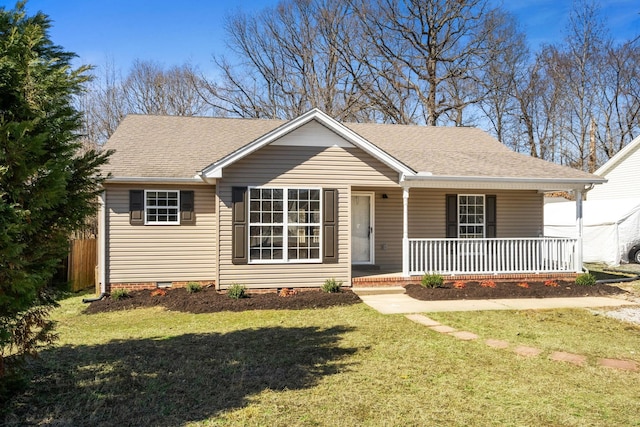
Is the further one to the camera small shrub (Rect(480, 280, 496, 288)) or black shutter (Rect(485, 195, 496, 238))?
black shutter (Rect(485, 195, 496, 238))

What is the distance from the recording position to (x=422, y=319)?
25.8ft

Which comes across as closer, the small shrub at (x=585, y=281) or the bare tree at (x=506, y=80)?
the small shrub at (x=585, y=281)

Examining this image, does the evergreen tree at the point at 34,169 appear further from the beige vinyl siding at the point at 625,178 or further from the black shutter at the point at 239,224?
the beige vinyl siding at the point at 625,178

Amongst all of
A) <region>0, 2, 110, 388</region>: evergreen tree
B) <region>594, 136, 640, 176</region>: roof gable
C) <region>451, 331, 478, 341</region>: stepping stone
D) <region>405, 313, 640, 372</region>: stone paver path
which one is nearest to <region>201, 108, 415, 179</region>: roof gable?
<region>405, 313, 640, 372</region>: stone paver path

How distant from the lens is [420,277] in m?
11.0

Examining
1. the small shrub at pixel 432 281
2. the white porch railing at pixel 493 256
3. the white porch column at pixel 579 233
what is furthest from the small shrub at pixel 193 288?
the white porch column at pixel 579 233

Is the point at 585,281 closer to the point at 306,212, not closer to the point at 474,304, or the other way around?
the point at 474,304

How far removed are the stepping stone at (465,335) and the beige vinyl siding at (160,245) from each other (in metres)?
6.41

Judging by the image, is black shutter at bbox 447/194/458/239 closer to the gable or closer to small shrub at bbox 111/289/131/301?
the gable

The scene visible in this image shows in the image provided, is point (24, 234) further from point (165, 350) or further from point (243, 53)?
point (243, 53)

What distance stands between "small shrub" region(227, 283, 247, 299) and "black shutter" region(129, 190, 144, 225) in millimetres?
2901

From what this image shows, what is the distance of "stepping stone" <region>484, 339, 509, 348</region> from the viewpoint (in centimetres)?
613

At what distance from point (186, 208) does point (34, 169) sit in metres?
7.29

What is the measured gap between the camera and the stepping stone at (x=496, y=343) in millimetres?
6133
